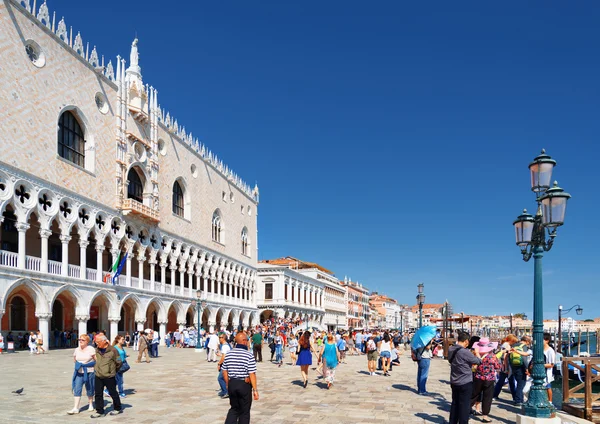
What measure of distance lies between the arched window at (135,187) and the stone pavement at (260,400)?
56.9 ft

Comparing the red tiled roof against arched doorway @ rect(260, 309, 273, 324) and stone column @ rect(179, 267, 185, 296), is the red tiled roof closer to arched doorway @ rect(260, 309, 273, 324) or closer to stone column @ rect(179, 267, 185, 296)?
arched doorway @ rect(260, 309, 273, 324)

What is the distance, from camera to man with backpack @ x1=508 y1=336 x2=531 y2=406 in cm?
1000

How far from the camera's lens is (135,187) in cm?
3409

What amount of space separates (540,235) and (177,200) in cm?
3456

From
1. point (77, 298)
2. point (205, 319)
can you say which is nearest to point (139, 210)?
point (77, 298)

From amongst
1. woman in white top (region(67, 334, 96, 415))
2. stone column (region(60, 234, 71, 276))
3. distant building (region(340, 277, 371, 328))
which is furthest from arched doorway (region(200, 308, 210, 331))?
distant building (region(340, 277, 371, 328))

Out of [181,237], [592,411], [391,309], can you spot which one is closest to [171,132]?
[181,237]

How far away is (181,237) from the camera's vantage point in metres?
39.9

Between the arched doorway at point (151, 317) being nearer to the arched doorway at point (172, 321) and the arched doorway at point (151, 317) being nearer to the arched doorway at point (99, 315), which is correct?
the arched doorway at point (172, 321)

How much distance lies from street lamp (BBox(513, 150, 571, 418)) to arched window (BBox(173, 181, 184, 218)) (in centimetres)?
3354

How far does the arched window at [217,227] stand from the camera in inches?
1880

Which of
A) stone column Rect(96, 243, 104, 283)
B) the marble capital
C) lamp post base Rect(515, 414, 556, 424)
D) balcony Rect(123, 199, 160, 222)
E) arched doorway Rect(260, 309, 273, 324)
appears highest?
balcony Rect(123, 199, 160, 222)

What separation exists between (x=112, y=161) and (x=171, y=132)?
355 inches

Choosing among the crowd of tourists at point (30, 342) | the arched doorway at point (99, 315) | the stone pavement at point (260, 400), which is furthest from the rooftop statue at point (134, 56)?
the stone pavement at point (260, 400)
